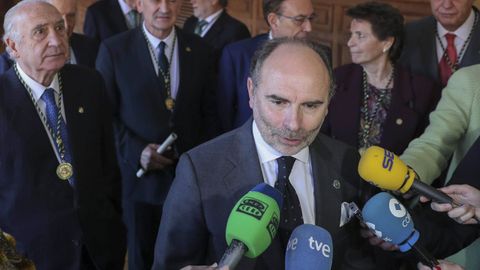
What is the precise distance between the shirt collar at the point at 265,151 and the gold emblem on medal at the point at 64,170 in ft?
2.84

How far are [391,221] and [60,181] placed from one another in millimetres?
1299

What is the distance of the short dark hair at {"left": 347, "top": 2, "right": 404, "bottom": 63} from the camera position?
11.0 feet

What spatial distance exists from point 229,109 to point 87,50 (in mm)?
980

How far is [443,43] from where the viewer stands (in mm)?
3650

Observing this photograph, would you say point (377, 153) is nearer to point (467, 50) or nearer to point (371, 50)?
point (371, 50)

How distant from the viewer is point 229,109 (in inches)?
142

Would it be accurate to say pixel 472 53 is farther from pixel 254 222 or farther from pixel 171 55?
pixel 254 222

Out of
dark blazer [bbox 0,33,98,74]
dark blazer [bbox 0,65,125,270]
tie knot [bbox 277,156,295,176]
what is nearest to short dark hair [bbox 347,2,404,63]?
dark blazer [bbox 0,65,125,270]

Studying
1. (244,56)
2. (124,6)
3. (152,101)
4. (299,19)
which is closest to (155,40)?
(152,101)

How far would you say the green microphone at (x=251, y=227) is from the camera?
57.6 inches

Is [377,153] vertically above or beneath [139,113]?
above

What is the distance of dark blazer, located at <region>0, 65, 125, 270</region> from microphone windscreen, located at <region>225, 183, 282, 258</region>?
3.62 ft

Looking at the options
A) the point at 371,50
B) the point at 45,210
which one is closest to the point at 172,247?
the point at 45,210

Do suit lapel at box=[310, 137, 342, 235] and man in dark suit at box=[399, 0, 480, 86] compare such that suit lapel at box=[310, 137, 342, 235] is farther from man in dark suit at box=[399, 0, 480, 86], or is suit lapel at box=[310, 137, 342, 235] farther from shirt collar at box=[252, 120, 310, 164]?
man in dark suit at box=[399, 0, 480, 86]
